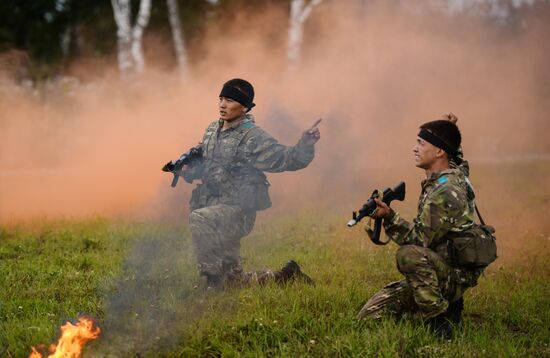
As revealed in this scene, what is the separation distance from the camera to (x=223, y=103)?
6691 millimetres

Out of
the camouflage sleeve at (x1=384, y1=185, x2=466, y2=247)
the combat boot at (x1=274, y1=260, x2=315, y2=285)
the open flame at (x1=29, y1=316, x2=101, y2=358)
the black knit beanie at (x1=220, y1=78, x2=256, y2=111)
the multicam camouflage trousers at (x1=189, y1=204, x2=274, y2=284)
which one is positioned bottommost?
the open flame at (x1=29, y1=316, x2=101, y2=358)

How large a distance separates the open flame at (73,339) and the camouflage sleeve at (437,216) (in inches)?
88.0

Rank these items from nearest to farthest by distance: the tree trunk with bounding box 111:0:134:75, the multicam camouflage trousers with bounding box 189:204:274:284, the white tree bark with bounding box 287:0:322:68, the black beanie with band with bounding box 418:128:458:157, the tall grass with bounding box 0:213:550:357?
the tall grass with bounding box 0:213:550:357, the black beanie with band with bounding box 418:128:458:157, the multicam camouflage trousers with bounding box 189:204:274:284, the white tree bark with bounding box 287:0:322:68, the tree trunk with bounding box 111:0:134:75

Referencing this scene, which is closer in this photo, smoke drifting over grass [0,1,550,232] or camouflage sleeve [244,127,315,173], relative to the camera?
camouflage sleeve [244,127,315,173]

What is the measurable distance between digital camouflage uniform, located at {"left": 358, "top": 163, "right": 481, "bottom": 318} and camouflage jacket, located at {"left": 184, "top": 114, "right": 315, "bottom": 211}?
1522 mm

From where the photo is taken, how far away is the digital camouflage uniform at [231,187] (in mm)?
6379

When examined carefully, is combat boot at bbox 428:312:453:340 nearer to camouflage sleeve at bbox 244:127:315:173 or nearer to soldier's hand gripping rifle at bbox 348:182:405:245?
soldier's hand gripping rifle at bbox 348:182:405:245

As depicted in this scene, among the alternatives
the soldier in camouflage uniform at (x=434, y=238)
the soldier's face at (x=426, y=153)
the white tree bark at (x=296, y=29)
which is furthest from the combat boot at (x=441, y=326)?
the white tree bark at (x=296, y=29)

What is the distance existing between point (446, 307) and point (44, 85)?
51.9ft

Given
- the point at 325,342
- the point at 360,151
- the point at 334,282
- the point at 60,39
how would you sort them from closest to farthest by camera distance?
the point at 325,342
the point at 334,282
the point at 360,151
the point at 60,39

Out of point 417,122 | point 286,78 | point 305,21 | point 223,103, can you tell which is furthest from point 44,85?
point 223,103

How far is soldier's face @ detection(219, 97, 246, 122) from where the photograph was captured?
6.68 m

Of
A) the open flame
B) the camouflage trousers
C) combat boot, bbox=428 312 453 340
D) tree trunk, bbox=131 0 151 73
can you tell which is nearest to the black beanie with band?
the camouflage trousers

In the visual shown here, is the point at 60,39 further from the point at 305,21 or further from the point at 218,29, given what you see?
the point at 305,21
